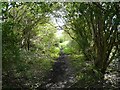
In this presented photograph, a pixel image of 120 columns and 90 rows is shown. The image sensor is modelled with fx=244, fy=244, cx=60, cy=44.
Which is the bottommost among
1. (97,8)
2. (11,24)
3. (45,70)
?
(45,70)

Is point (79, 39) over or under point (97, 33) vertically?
under

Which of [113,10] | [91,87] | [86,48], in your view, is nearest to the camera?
[113,10]

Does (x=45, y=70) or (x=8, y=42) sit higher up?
(x=8, y=42)

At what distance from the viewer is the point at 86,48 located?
9.89m

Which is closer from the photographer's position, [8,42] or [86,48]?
[8,42]

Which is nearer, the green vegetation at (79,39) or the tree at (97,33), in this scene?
the green vegetation at (79,39)

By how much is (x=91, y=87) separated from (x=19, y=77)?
212 centimetres

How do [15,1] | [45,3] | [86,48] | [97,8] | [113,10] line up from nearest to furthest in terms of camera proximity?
1. [113,10]
2. [97,8]
3. [15,1]
4. [45,3]
5. [86,48]

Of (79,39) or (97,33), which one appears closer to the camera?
(97,33)

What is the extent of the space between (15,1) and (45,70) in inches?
192

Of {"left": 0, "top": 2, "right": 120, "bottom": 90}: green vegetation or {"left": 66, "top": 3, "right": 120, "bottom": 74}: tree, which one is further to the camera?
{"left": 66, "top": 3, "right": 120, "bottom": 74}: tree

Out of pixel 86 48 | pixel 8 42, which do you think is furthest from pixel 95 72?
pixel 8 42

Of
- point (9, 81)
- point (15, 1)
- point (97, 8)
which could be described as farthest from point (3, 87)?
point (97, 8)

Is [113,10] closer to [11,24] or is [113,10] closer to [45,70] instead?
[11,24]
